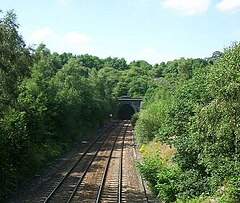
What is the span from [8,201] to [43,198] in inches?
64.1

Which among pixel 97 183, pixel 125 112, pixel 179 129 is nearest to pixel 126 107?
pixel 125 112

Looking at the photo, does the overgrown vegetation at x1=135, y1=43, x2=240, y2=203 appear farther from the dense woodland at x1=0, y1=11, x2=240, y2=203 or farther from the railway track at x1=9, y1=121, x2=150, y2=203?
the railway track at x1=9, y1=121, x2=150, y2=203

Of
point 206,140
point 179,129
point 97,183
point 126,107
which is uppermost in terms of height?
point 126,107

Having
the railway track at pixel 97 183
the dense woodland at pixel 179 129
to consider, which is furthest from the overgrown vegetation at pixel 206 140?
the railway track at pixel 97 183

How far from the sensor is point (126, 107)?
396ft

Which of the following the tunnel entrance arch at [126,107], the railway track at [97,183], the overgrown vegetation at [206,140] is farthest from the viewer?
the tunnel entrance arch at [126,107]

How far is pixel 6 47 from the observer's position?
59.4 feet

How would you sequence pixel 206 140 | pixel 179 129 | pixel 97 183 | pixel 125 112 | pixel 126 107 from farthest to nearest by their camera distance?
pixel 125 112 < pixel 126 107 < pixel 97 183 < pixel 179 129 < pixel 206 140

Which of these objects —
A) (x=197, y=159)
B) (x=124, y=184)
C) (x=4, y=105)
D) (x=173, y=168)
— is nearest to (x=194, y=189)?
(x=197, y=159)

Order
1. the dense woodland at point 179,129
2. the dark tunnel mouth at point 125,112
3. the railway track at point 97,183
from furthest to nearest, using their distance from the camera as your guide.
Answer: the dark tunnel mouth at point 125,112, the railway track at point 97,183, the dense woodland at point 179,129

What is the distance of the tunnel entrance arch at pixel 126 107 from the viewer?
108 m

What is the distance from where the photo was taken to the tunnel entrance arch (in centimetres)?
10750

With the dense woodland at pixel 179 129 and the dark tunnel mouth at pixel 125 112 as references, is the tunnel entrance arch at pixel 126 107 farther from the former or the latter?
the dense woodland at pixel 179 129

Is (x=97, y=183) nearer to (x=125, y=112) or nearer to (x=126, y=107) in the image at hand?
(x=126, y=107)
